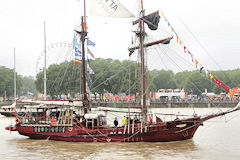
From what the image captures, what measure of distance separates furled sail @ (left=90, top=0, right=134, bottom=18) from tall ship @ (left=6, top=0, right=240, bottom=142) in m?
0.11

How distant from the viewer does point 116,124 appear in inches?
1316

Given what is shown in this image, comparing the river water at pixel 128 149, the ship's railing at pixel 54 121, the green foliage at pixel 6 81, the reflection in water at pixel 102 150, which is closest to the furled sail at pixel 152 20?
the river water at pixel 128 149

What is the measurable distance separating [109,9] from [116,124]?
512 inches

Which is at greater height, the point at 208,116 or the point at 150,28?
the point at 150,28

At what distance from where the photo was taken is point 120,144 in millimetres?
32188

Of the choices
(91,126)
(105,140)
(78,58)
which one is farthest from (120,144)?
(78,58)

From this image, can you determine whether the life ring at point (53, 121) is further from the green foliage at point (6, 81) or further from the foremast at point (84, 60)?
the green foliage at point (6, 81)

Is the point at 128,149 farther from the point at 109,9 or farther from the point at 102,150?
the point at 109,9

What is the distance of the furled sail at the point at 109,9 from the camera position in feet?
119

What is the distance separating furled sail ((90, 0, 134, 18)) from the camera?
3619 centimetres

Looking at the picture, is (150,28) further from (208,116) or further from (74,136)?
(74,136)

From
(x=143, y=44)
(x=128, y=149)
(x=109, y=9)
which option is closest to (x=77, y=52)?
(x=109, y=9)

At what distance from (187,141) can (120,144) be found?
276 inches

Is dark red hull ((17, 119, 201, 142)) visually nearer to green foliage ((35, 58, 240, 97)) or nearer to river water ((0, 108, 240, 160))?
river water ((0, 108, 240, 160))
